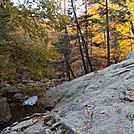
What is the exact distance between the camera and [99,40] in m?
16.0

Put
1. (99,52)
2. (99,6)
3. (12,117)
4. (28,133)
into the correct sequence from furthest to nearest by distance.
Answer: (99,52) < (99,6) < (12,117) < (28,133)

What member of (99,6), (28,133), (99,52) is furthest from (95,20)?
(28,133)

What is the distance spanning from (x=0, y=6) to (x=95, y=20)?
9754 mm

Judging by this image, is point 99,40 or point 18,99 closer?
point 18,99

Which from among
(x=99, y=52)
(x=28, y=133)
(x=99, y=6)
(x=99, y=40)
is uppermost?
(x=99, y=6)

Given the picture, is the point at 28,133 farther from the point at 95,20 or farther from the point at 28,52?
the point at 95,20

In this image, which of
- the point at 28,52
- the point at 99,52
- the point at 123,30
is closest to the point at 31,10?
the point at 28,52

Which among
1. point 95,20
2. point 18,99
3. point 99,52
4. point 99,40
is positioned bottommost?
point 18,99

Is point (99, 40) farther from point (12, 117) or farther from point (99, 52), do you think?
point (12, 117)

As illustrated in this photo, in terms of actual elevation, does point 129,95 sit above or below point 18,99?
above

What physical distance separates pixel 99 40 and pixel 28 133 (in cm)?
1451

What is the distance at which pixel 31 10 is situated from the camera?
3.80m

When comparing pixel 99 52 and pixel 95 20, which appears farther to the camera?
pixel 99 52

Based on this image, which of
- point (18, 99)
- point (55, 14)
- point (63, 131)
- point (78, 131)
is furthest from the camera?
point (18, 99)
